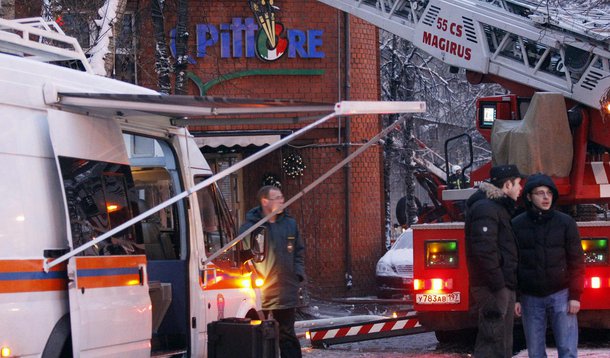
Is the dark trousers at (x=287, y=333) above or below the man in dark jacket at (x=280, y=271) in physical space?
below

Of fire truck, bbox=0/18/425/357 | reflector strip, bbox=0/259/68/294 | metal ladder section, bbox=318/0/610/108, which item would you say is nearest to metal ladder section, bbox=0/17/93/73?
fire truck, bbox=0/18/425/357

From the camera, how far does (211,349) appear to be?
8.95 meters

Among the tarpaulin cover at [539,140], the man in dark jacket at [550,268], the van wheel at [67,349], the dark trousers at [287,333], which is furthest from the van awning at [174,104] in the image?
the tarpaulin cover at [539,140]

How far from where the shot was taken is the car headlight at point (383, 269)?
833 inches

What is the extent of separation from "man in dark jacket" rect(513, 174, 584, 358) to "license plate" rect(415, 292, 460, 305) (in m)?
3.14

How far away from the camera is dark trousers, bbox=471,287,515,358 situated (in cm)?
919

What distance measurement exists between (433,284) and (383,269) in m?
8.77

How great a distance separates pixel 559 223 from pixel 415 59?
26.7 meters

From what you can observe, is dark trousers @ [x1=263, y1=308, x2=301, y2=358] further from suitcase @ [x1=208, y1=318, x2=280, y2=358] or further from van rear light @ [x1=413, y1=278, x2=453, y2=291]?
van rear light @ [x1=413, y1=278, x2=453, y2=291]

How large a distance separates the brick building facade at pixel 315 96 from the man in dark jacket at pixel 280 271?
1109 cm

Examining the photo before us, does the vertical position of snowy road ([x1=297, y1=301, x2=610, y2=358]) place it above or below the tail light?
below

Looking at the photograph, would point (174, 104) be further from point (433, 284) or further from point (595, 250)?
point (595, 250)

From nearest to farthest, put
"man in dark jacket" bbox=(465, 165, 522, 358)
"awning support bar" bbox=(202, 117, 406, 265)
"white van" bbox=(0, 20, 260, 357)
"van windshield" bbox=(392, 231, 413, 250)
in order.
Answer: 1. "white van" bbox=(0, 20, 260, 357)
2. "awning support bar" bbox=(202, 117, 406, 265)
3. "man in dark jacket" bbox=(465, 165, 522, 358)
4. "van windshield" bbox=(392, 231, 413, 250)

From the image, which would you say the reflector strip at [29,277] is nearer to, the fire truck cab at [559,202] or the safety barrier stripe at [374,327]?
the fire truck cab at [559,202]
